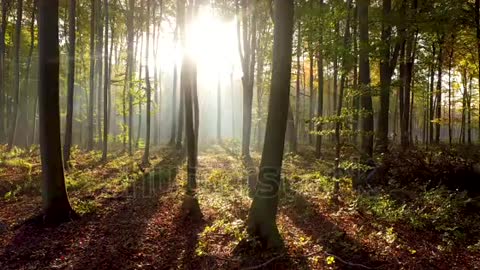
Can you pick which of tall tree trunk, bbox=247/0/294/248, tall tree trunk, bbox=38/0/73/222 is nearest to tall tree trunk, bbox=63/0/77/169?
tall tree trunk, bbox=38/0/73/222

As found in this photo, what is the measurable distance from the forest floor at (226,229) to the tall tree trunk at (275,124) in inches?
21.4

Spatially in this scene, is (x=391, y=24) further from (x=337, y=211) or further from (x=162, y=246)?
(x=162, y=246)

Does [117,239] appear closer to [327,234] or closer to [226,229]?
[226,229]

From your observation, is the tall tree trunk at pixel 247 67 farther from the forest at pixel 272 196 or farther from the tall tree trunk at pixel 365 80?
the tall tree trunk at pixel 365 80

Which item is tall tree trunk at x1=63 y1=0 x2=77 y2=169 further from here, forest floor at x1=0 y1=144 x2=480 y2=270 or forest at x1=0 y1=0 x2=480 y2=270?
forest floor at x1=0 y1=144 x2=480 y2=270

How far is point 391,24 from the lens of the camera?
42.2ft

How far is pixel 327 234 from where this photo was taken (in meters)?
8.00

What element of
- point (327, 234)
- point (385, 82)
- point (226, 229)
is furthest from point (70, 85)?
point (327, 234)

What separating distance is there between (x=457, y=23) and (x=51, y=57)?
44.5 feet

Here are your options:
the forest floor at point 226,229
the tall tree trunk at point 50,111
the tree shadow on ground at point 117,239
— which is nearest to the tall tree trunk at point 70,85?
the forest floor at point 226,229

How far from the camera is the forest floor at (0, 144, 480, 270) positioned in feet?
22.8

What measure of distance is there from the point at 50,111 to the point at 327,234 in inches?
267

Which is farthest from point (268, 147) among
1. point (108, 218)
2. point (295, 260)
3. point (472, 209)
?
point (472, 209)

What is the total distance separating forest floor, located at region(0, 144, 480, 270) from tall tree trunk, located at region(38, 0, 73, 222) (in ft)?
2.09
